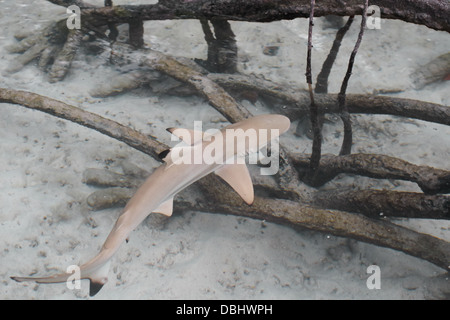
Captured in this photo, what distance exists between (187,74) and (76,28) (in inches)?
84.9

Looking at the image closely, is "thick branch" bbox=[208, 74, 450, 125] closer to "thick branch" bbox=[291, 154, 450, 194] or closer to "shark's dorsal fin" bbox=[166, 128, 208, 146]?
"thick branch" bbox=[291, 154, 450, 194]

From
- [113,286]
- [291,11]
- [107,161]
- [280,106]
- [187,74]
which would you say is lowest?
[113,286]

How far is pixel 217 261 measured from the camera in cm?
373

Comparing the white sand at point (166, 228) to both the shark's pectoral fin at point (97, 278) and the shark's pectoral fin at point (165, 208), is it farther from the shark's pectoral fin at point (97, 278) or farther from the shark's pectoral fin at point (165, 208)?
the shark's pectoral fin at point (165, 208)

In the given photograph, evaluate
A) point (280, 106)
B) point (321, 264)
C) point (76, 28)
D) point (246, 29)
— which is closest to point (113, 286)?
point (321, 264)

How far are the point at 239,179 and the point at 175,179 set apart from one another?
0.67 meters

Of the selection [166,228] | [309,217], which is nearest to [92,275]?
[166,228]

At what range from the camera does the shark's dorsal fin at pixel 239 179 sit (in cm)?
341

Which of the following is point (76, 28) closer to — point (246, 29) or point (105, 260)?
point (246, 29)

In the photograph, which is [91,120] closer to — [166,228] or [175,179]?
[166,228]

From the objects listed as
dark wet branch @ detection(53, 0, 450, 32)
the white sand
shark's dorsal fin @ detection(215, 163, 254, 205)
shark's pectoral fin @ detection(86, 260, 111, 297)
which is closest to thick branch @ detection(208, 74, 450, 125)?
the white sand

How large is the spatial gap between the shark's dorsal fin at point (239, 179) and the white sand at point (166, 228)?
2.40 ft

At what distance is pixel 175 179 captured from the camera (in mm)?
3051

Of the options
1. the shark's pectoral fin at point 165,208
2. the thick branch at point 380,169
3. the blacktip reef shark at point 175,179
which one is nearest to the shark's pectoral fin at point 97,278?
the blacktip reef shark at point 175,179
